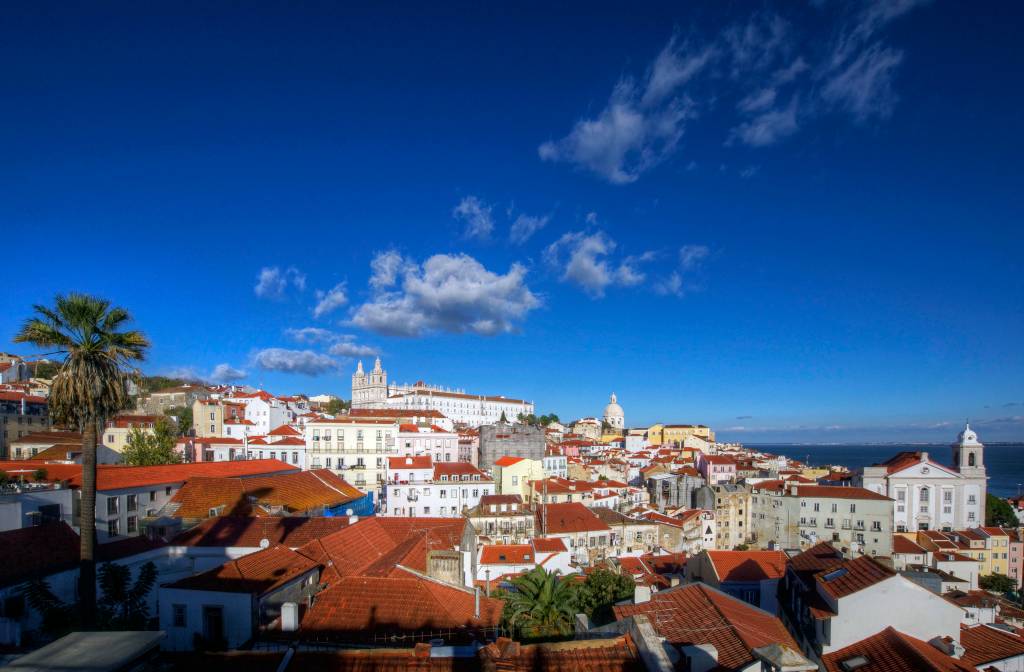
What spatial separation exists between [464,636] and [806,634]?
1014cm

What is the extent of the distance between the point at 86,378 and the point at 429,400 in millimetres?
116799

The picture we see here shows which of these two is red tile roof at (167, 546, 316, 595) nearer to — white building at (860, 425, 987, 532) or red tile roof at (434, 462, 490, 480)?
red tile roof at (434, 462, 490, 480)

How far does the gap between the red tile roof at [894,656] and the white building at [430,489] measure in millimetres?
32704

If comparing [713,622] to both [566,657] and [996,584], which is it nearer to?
[566,657]

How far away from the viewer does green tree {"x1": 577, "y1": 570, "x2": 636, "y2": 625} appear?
2059cm

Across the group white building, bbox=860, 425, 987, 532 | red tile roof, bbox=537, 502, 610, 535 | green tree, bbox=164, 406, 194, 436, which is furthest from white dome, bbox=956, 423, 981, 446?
green tree, bbox=164, 406, 194, 436

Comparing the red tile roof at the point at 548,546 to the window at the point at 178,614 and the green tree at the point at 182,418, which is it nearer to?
the window at the point at 178,614

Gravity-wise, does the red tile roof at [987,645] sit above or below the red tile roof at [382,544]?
below

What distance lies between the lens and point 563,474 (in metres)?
68.1

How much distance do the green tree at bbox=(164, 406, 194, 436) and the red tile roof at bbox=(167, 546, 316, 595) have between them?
199ft

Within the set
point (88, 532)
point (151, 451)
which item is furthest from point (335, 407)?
point (88, 532)

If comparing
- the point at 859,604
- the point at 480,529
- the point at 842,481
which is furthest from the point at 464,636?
the point at 842,481

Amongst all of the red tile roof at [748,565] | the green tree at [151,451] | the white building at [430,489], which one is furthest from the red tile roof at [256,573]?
the white building at [430,489]

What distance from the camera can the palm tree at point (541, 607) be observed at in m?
14.8
